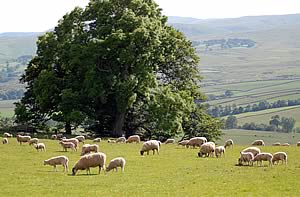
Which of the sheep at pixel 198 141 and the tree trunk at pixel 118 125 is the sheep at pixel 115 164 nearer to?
the sheep at pixel 198 141

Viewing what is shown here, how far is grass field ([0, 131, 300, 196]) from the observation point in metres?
22.2

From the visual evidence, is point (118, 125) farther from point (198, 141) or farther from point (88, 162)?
point (88, 162)

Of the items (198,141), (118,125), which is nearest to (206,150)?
(198,141)

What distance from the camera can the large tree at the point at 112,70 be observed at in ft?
186

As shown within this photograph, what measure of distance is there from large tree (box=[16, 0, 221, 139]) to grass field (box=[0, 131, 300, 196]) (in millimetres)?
20232

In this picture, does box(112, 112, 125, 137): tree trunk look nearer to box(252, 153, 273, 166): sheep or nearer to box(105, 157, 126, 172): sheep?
box(252, 153, 273, 166): sheep

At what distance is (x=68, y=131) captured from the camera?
6153 centimetres

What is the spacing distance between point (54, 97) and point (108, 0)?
12.1 m

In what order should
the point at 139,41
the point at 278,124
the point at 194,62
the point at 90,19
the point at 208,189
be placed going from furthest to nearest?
1. the point at 278,124
2. the point at 194,62
3. the point at 90,19
4. the point at 139,41
5. the point at 208,189

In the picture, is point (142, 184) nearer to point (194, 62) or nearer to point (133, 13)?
point (133, 13)

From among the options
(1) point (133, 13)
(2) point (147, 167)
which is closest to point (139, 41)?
(1) point (133, 13)

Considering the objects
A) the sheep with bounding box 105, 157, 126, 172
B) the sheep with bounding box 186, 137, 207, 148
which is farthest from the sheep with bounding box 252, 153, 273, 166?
the sheep with bounding box 186, 137, 207, 148

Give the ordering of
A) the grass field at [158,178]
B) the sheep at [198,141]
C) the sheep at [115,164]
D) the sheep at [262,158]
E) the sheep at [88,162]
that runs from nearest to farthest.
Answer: the grass field at [158,178] → the sheep at [88,162] → the sheep at [115,164] → the sheep at [262,158] → the sheep at [198,141]

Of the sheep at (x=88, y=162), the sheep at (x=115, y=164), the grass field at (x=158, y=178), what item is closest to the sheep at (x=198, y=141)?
the grass field at (x=158, y=178)
